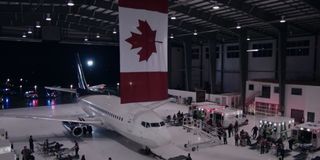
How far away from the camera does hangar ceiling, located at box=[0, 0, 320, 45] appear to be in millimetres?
30469

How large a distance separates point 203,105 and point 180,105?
14541 mm

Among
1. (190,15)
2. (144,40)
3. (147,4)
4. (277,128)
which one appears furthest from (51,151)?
(190,15)

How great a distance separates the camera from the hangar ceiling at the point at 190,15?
100.0 feet

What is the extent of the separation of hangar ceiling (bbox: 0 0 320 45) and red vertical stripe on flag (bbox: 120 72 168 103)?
1594 centimetres

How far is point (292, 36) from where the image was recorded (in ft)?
145

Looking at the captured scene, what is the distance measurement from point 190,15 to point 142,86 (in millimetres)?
23297

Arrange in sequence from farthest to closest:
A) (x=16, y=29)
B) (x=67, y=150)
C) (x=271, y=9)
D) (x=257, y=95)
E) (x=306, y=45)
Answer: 1. (x=16, y=29)
2. (x=306, y=45)
3. (x=257, y=95)
4. (x=271, y=9)
5. (x=67, y=150)

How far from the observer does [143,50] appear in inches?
521

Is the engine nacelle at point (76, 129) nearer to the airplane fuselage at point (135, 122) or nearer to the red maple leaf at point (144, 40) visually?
the airplane fuselage at point (135, 122)

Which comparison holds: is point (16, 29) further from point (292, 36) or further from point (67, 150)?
point (292, 36)

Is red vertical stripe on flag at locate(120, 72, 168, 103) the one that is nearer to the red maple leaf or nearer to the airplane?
the red maple leaf

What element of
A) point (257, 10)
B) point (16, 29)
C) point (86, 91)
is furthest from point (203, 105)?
point (16, 29)

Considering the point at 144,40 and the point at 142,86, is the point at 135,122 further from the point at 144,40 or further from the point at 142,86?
the point at 144,40

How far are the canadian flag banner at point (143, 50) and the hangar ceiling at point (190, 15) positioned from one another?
1526 centimetres
